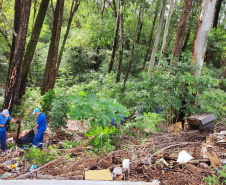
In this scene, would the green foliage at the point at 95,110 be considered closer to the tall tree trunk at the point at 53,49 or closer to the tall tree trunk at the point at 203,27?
the tall tree trunk at the point at 203,27

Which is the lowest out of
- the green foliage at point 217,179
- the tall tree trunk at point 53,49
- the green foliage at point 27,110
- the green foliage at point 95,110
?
the green foliage at point 27,110

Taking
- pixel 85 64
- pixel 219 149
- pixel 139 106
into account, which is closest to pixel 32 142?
pixel 139 106

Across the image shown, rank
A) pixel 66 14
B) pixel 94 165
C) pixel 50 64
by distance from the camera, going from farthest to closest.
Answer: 1. pixel 66 14
2. pixel 50 64
3. pixel 94 165

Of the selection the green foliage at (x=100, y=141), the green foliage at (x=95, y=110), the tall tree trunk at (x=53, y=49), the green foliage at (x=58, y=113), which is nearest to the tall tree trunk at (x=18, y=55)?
the green foliage at (x=58, y=113)

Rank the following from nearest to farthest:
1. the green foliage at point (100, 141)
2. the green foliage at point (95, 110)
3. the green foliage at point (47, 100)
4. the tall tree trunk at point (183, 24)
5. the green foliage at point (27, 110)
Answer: the green foliage at point (100, 141) < the green foliage at point (95, 110) < the green foliage at point (27, 110) < the tall tree trunk at point (183, 24) < the green foliage at point (47, 100)

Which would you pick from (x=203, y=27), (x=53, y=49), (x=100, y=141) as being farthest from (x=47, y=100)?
(x=203, y=27)

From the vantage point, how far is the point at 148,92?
6348 mm

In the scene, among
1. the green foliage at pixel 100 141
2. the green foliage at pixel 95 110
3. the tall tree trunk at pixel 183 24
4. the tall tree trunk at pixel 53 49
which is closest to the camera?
the green foliage at pixel 100 141

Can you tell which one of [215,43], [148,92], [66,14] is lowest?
[148,92]

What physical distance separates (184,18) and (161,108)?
4.31 m

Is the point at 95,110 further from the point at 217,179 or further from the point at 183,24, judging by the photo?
the point at 183,24

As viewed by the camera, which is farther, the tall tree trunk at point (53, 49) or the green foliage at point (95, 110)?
the tall tree trunk at point (53, 49)

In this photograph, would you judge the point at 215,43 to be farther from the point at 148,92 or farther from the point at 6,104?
the point at 6,104

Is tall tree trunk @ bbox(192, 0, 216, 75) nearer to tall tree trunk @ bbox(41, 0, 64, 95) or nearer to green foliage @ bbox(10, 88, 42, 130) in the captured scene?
green foliage @ bbox(10, 88, 42, 130)
